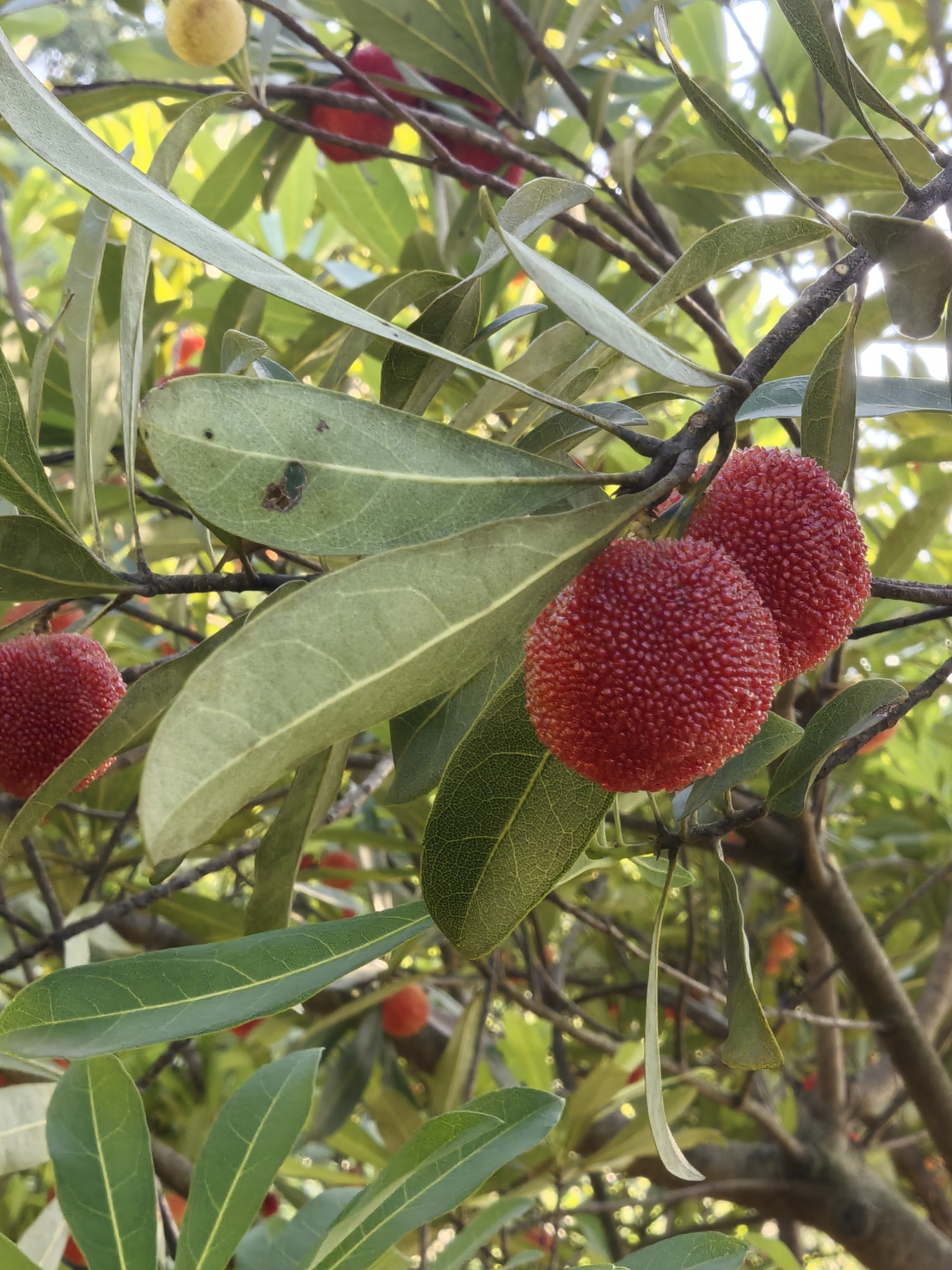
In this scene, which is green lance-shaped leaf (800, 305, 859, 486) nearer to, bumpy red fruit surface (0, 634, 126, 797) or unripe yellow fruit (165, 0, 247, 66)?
bumpy red fruit surface (0, 634, 126, 797)

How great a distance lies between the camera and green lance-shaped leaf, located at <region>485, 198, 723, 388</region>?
369 mm

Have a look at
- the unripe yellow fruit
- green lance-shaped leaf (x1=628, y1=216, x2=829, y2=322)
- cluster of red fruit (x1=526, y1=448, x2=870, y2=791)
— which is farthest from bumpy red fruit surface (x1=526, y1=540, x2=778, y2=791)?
the unripe yellow fruit

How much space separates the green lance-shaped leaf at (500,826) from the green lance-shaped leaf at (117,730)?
15 cm

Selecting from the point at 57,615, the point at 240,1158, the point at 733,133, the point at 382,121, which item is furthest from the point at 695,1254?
the point at 382,121

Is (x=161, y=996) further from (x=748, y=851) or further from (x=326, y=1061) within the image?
(x=326, y=1061)

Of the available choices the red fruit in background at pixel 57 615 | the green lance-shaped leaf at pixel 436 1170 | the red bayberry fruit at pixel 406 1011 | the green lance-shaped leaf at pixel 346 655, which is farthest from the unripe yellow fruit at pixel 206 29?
the red bayberry fruit at pixel 406 1011

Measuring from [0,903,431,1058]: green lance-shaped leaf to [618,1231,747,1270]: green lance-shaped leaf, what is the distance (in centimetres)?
28

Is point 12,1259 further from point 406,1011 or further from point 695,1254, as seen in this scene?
point 406,1011

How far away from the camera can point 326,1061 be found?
1714 mm

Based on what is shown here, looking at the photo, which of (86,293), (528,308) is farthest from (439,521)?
(86,293)

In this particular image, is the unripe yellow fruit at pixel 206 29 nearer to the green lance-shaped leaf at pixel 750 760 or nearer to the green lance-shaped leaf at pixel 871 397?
the green lance-shaped leaf at pixel 871 397

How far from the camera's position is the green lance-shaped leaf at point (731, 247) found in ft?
1.44

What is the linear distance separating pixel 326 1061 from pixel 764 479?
150 cm

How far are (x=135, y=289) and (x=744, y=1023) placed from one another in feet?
1.69
